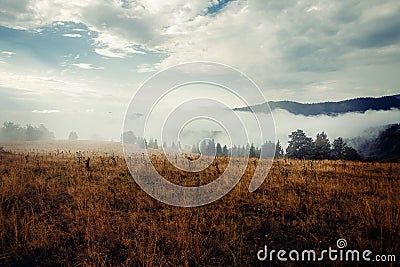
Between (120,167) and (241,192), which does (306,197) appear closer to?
(241,192)

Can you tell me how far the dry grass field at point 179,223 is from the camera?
606 centimetres

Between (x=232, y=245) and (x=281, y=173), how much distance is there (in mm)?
6639

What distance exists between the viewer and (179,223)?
6.95 metres

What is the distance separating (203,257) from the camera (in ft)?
19.4
